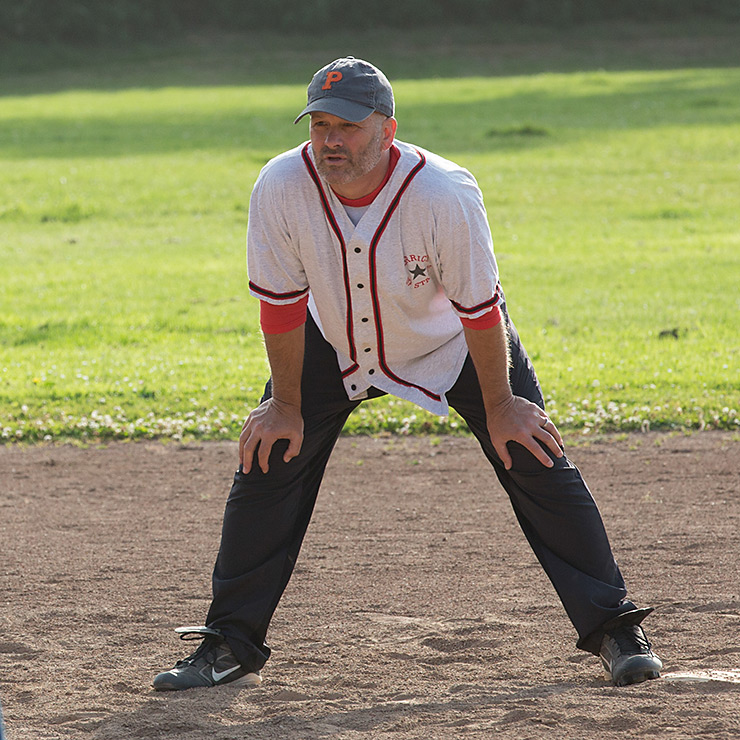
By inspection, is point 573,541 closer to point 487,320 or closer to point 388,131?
point 487,320

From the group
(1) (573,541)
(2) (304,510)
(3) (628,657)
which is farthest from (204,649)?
(3) (628,657)

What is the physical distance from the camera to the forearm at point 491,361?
3932 millimetres

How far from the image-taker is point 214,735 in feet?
12.1

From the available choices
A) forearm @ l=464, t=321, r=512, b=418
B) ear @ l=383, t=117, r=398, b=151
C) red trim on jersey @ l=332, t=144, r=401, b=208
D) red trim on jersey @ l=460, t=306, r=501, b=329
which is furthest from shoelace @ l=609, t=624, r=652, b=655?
ear @ l=383, t=117, r=398, b=151

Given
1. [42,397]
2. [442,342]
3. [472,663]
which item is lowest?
[472,663]

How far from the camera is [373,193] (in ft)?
13.0

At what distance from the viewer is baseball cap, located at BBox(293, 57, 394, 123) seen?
12.4 feet

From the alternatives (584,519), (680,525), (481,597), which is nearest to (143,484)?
(481,597)

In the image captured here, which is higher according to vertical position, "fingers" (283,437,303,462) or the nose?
the nose

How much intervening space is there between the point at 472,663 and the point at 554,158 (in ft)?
56.3

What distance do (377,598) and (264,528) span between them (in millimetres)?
1071

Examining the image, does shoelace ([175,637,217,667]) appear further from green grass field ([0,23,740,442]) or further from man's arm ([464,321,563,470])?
green grass field ([0,23,740,442])

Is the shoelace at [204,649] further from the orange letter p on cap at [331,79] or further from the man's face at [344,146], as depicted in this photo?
the orange letter p on cap at [331,79]

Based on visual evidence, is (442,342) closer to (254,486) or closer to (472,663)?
(254,486)
